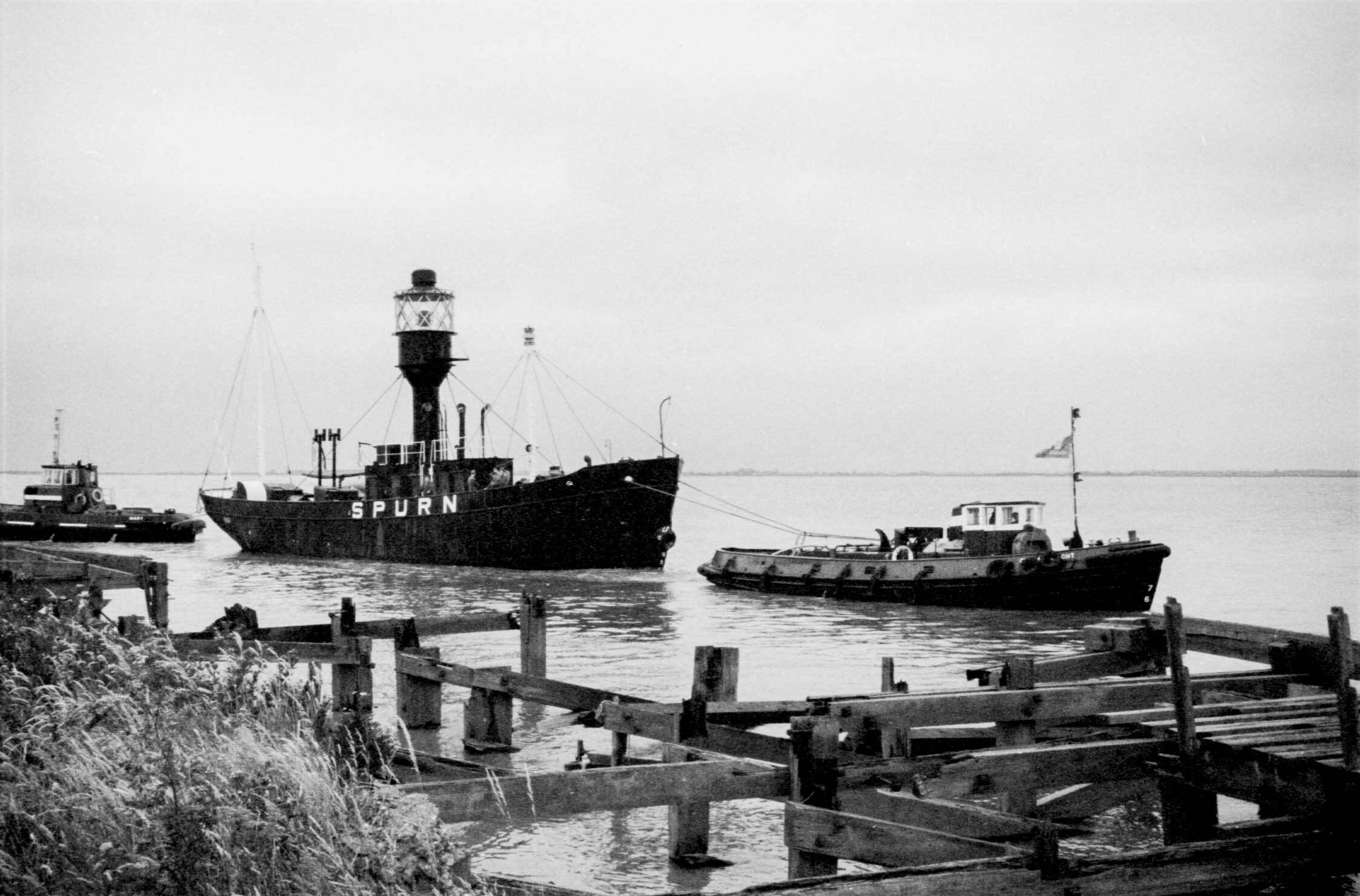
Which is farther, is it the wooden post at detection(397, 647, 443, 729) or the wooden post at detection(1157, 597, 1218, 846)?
the wooden post at detection(397, 647, 443, 729)

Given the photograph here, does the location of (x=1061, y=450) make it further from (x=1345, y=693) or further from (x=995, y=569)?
(x=1345, y=693)

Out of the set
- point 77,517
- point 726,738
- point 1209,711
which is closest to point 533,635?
point 726,738

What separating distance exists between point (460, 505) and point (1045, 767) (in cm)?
4174

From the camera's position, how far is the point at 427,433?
51.2 meters

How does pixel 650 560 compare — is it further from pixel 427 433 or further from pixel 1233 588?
pixel 1233 588

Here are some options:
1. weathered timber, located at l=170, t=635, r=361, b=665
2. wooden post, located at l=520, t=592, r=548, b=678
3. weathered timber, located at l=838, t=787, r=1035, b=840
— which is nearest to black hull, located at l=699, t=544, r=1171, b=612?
wooden post, located at l=520, t=592, r=548, b=678

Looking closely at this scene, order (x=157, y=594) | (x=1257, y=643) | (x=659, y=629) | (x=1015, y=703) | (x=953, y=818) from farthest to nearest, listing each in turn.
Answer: (x=659, y=629) → (x=157, y=594) → (x=1257, y=643) → (x=1015, y=703) → (x=953, y=818)

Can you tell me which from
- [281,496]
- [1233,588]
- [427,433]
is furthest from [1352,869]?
[281,496]

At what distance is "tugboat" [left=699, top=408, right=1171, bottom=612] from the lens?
32250 millimetres

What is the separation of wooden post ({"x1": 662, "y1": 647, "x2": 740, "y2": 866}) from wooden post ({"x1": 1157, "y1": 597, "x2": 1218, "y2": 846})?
10.9 feet

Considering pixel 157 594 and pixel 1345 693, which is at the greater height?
pixel 157 594

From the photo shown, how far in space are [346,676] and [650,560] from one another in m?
35.4

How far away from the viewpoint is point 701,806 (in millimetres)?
9445

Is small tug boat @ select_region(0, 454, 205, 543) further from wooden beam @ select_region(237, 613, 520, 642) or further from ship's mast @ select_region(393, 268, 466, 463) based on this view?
wooden beam @ select_region(237, 613, 520, 642)
